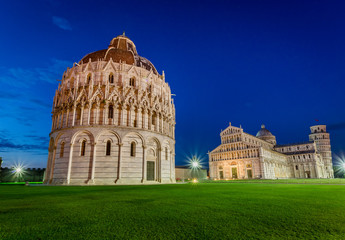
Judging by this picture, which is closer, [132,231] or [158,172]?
[132,231]

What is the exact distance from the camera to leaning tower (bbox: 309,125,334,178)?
100 metres

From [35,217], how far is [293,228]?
21.3 ft

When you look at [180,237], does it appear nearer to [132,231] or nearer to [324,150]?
[132,231]

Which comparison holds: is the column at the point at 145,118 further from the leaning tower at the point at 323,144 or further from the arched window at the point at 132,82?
the leaning tower at the point at 323,144

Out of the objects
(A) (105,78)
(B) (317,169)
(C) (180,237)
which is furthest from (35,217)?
(B) (317,169)

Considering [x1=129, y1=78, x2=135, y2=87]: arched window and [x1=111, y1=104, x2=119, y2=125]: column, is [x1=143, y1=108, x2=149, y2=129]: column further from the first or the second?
[x1=129, y1=78, x2=135, y2=87]: arched window

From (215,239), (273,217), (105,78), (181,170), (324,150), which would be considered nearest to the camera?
(215,239)

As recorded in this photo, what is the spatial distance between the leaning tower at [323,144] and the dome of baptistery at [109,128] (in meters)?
100

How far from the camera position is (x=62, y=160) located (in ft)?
92.7

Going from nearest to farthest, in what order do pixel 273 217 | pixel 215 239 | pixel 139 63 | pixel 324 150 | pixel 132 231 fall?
pixel 215 239
pixel 132 231
pixel 273 217
pixel 139 63
pixel 324 150

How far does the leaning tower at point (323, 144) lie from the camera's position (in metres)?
100

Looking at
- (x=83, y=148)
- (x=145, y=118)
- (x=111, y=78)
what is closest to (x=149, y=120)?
(x=145, y=118)

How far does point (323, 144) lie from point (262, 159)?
5644cm

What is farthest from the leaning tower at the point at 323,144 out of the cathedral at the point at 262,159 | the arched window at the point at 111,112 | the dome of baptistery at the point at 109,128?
the arched window at the point at 111,112
